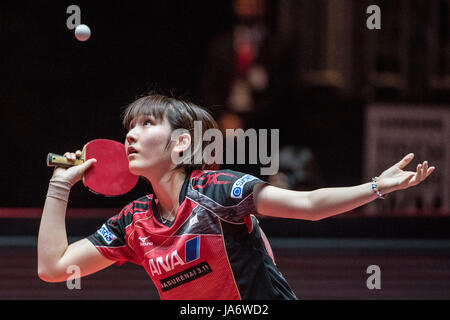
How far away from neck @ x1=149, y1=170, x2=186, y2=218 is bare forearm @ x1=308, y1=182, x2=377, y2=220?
53 centimetres

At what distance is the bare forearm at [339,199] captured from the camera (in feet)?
5.97

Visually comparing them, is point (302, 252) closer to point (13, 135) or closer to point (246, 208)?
point (13, 135)

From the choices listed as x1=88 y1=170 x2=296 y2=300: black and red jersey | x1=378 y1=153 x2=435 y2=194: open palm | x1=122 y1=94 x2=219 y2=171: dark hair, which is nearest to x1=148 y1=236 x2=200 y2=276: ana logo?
x1=88 y1=170 x2=296 y2=300: black and red jersey

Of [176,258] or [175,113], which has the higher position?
[175,113]

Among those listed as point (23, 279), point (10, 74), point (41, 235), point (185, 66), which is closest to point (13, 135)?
point (10, 74)

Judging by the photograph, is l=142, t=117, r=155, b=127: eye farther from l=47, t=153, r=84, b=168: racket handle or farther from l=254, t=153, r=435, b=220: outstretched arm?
l=254, t=153, r=435, b=220: outstretched arm

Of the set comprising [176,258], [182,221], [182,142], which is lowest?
[176,258]

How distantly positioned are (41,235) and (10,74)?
7.43m

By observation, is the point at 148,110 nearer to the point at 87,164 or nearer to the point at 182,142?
the point at 182,142

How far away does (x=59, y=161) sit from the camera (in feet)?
7.55

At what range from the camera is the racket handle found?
2.28 m

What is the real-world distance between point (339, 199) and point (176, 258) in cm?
60

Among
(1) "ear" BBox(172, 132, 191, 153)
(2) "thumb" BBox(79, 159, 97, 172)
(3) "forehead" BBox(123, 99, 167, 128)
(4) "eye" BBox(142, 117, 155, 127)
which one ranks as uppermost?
(3) "forehead" BBox(123, 99, 167, 128)

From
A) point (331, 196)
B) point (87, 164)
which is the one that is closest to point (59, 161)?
point (87, 164)
